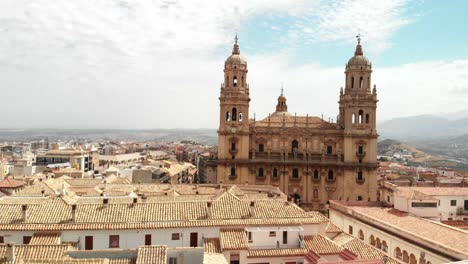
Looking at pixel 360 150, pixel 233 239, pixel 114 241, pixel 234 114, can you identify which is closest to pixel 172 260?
pixel 233 239

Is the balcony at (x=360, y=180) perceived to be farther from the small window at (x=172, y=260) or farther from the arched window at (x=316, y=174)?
the small window at (x=172, y=260)

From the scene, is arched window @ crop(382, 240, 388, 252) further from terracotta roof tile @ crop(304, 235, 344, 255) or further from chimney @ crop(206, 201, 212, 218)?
chimney @ crop(206, 201, 212, 218)

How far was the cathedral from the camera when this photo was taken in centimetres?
5597

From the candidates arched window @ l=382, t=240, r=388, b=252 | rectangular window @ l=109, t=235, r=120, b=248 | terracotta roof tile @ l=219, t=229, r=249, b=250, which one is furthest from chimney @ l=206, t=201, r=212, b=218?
arched window @ l=382, t=240, r=388, b=252

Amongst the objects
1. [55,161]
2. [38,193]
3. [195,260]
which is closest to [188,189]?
[38,193]

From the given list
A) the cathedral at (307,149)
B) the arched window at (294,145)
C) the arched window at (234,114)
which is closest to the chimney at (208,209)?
the cathedral at (307,149)

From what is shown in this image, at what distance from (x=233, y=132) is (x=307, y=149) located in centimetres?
900

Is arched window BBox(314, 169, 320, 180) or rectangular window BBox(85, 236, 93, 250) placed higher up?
arched window BBox(314, 169, 320, 180)

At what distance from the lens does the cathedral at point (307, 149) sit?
56.0 m

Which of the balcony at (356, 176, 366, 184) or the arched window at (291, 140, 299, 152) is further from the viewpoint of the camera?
the arched window at (291, 140, 299, 152)

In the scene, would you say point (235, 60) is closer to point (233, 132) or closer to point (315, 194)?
point (233, 132)

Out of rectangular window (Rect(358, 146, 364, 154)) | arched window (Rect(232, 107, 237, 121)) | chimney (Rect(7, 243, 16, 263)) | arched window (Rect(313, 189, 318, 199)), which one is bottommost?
arched window (Rect(313, 189, 318, 199))

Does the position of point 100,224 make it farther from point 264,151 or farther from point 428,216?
point 264,151

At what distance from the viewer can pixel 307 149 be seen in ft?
187
